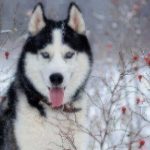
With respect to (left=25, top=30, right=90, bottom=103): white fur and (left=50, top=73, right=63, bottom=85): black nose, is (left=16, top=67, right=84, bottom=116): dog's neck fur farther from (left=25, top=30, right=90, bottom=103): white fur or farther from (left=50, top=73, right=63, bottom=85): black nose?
(left=50, top=73, right=63, bottom=85): black nose

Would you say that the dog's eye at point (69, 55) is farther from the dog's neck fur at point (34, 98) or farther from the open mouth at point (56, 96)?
the dog's neck fur at point (34, 98)

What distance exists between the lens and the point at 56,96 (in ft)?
13.3

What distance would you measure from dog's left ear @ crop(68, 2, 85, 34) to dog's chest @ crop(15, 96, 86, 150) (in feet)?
2.16

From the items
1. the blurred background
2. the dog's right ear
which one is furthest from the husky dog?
the blurred background

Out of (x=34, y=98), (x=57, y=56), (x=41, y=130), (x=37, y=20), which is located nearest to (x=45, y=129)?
(x=41, y=130)

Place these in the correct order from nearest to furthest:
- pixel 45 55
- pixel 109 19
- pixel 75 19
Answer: pixel 45 55 < pixel 75 19 < pixel 109 19

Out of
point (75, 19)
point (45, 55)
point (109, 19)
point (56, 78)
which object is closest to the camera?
point (56, 78)

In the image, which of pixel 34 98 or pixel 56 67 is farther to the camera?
pixel 34 98

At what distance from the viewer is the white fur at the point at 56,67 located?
3.94 meters

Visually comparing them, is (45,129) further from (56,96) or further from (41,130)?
(56,96)

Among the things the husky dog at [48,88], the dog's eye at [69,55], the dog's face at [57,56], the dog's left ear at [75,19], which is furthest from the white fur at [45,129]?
the dog's left ear at [75,19]

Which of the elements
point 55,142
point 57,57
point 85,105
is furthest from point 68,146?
point 57,57

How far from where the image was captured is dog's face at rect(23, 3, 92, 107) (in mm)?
3961

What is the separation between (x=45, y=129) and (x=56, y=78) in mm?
387
